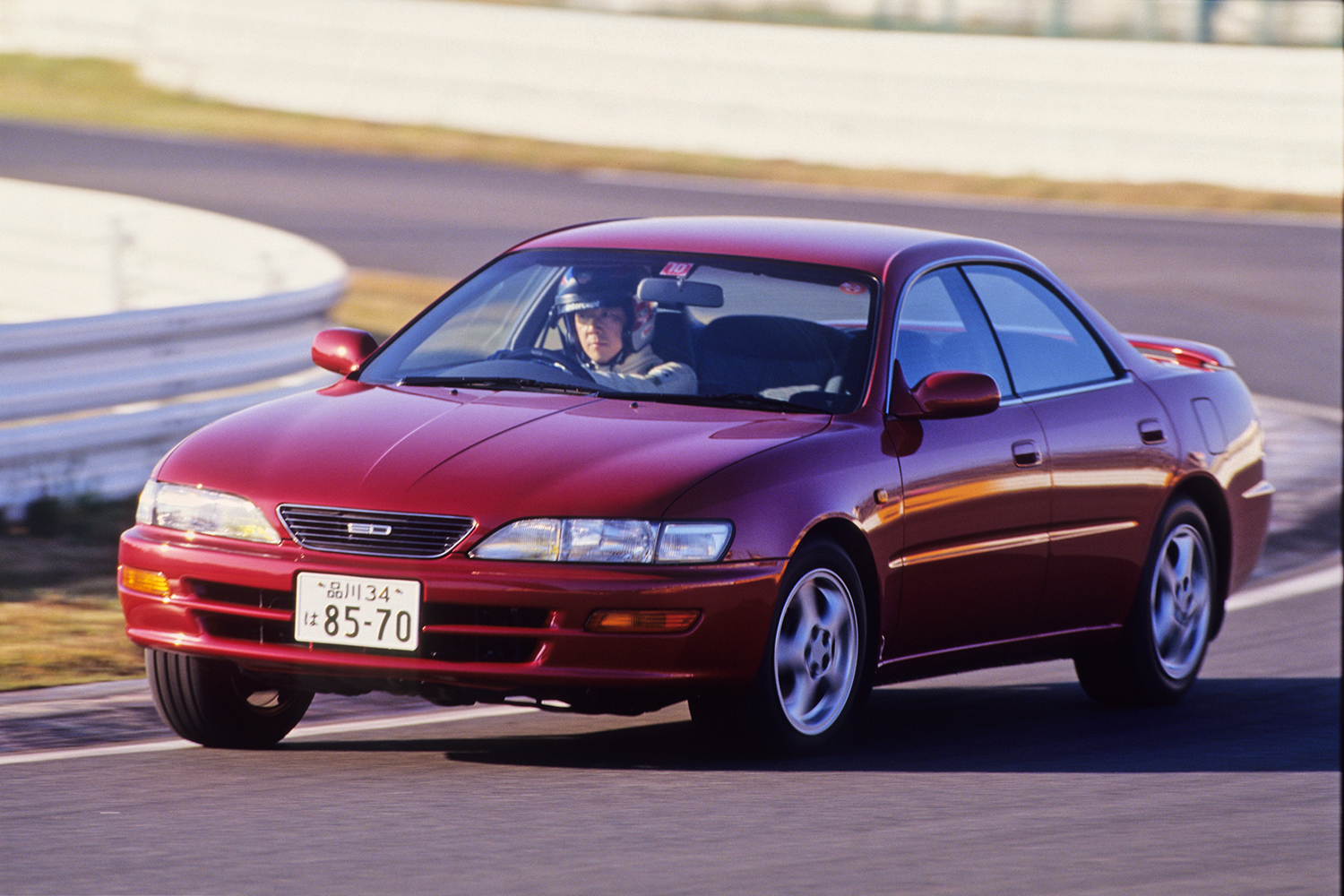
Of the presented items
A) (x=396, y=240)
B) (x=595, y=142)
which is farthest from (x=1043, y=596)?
(x=595, y=142)

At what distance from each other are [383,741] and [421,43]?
3073 cm

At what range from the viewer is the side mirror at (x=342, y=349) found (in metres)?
7.67

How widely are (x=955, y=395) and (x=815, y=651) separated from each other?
36.2 inches

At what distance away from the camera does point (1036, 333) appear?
8.05 m

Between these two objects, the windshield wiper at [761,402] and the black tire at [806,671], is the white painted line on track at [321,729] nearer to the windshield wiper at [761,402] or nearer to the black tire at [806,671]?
the black tire at [806,671]

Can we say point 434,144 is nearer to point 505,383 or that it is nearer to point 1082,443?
point 1082,443

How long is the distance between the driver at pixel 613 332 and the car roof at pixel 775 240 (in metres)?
0.19

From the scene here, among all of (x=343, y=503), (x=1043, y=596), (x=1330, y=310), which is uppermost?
(x=343, y=503)

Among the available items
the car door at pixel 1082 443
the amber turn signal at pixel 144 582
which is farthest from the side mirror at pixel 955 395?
the amber turn signal at pixel 144 582

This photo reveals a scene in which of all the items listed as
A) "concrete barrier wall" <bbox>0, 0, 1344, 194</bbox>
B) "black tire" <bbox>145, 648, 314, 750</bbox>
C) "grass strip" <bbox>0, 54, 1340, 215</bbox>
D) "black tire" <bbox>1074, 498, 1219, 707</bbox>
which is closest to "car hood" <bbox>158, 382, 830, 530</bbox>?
"black tire" <bbox>145, 648, 314, 750</bbox>

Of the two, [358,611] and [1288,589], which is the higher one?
[358,611]

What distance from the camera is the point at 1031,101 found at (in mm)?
30484

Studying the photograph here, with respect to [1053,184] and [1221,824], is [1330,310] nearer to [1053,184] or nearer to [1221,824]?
[1053,184]

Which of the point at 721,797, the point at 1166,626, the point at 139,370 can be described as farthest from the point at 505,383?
the point at 139,370
